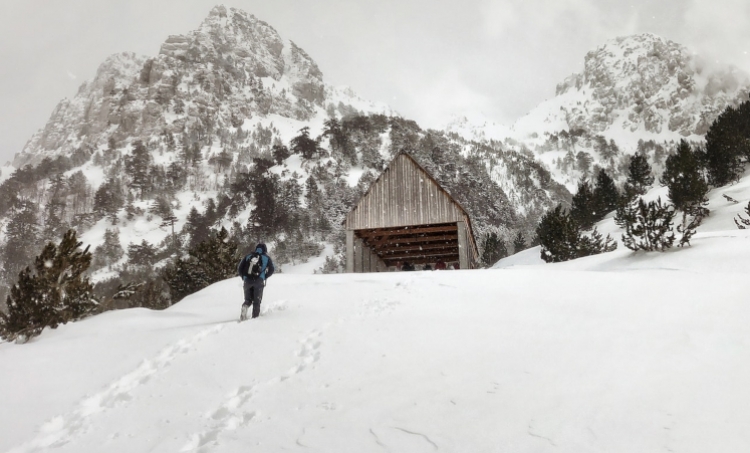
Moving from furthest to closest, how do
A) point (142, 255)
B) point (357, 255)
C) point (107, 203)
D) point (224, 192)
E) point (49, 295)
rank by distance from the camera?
point (224, 192), point (107, 203), point (142, 255), point (357, 255), point (49, 295)

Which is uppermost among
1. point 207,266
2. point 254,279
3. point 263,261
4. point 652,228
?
point 652,228

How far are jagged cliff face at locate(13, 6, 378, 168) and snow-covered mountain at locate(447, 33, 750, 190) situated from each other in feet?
220

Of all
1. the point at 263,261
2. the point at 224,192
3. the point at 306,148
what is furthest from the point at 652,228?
the point at 224,192

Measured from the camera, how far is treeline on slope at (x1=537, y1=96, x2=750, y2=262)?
11.1 m

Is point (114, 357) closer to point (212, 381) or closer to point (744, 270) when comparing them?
point (212, 381)

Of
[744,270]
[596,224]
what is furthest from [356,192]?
[744,270]

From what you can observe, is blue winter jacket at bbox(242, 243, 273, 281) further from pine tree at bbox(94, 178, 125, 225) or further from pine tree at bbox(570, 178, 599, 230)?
pine tree at bbox(94, 178, 125, 225)

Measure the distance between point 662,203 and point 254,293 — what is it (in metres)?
33.3

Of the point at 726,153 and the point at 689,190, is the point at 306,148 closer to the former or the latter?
the point at 726,153

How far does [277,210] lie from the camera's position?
191 feet

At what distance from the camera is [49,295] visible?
10266mm

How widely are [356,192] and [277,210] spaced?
508 inches

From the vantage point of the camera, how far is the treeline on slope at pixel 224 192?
A: 179 feet

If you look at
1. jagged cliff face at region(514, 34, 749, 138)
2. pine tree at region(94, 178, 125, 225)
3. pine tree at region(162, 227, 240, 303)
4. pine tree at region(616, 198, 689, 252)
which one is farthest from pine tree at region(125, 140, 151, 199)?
jagged cliff face at region(514, 34, 749, 138)
